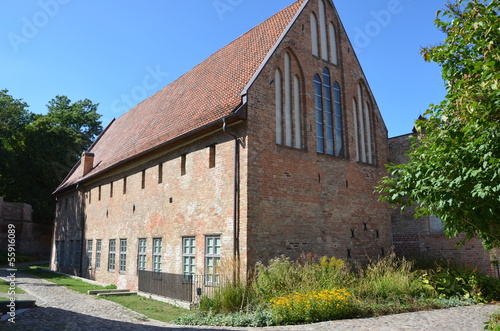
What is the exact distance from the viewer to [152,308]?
1206 centimetres

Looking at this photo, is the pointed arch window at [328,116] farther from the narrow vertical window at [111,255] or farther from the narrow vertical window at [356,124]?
the narrow vertical window at [111,255]

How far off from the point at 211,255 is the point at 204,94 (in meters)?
6.96

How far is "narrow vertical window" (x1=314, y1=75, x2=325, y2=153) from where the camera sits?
14.7 m

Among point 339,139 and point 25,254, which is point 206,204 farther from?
point 25,254

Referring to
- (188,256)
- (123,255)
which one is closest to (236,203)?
(188,256)

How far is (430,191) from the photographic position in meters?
7.00

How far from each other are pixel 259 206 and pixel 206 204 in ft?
7.21

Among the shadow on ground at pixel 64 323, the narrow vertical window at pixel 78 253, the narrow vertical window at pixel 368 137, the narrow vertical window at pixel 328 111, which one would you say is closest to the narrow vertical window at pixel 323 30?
the narrow vertical window at pixel 328 111

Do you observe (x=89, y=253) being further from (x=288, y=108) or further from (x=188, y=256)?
(x=288, y=108)

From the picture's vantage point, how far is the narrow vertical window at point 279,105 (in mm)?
13414

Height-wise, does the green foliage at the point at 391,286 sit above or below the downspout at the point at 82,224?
below

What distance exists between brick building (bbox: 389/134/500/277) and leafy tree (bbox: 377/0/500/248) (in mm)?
7539

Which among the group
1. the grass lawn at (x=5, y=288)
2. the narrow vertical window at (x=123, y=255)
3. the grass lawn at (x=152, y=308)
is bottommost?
the grass lawn at (x=152, y=308)

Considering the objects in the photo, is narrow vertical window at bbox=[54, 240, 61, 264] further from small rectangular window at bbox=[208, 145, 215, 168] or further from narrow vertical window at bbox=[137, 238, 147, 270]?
small rectangular window at bbox=[208, 145, 215, 168]
